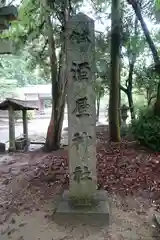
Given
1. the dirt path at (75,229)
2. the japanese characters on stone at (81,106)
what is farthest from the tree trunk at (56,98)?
the dirt path at (75,229)

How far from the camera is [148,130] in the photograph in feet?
22.2

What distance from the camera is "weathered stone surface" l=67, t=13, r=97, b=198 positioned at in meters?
3.75

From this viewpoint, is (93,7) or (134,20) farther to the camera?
(134,20)

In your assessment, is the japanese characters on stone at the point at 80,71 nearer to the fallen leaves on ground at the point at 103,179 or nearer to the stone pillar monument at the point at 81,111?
the stone pillar monument at the point at 81,111

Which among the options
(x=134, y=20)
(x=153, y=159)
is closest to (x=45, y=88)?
(x=134, y=20)

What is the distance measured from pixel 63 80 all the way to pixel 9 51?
19.4 ft

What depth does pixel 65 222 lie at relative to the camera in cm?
375

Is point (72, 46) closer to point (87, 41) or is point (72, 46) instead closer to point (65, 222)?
point (87, 41)

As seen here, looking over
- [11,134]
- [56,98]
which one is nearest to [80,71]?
[56,98]

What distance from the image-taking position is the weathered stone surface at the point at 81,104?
3748mm

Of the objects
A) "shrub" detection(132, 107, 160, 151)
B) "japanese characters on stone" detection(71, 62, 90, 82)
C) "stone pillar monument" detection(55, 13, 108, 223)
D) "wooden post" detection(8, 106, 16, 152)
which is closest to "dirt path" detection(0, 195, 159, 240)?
"stone pillar monument" detection(55, 13, 108, 223)

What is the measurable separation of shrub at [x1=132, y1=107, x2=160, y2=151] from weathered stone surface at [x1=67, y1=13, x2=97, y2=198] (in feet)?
10.6

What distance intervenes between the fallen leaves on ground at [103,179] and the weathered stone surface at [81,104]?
3.05 ft

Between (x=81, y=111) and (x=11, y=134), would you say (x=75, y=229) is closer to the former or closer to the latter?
(x=81, y=111)
